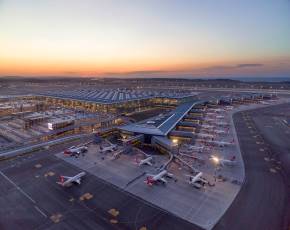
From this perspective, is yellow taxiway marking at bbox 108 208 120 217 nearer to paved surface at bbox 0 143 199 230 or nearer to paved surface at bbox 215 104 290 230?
paved surface at bbox 0 143 199 230

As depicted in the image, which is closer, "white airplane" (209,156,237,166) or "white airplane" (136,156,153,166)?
"white airplane" (136,156,153,166)

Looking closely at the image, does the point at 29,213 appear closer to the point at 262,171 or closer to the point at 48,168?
the point at 48,168

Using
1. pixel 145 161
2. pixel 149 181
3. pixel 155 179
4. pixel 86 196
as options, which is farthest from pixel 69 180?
pixel 145 161

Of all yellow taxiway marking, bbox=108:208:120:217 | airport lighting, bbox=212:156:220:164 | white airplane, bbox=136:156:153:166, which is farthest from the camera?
airport lighting, bbox=212:156:220:164

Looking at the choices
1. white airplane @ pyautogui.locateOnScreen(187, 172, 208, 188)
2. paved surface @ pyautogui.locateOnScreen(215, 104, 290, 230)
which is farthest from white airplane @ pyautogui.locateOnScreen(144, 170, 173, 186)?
paved surface @ pyautogui.locateOnScreen(215, 104, 290, 230)

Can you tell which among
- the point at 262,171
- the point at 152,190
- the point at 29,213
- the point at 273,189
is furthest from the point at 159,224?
the point at 262,171

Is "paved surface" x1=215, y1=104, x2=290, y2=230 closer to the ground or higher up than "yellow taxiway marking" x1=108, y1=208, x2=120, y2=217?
higher up

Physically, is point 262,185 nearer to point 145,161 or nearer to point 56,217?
point 145,161
